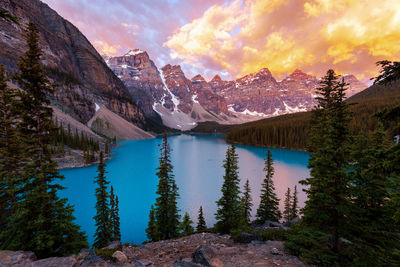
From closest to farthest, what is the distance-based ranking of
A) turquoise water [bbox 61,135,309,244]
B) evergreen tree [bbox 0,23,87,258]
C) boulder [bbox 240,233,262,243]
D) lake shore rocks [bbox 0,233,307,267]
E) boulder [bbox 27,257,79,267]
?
1. boulder [bbox 27,257,79,267]
2. lake shore rocks [bbox 0,233,307,267]
3. evergreen tree [bbox 0,23,87,258]
4. boulder [bbox 240,233,262,243]
5. turquoise water [bbox 61,135,309,244]

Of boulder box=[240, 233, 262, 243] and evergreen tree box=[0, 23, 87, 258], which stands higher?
evergreen tree box=[0, 23, 87, 258]

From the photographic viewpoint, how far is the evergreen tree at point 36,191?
9680 mm

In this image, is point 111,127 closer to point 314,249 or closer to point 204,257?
point 204,257

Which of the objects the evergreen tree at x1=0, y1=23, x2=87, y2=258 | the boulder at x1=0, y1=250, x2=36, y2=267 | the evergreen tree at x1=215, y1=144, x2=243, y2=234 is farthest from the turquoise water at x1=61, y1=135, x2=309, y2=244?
the boulder at x1=0, y1=250, x2=36, y2=267

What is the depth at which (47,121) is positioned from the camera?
11125 mm

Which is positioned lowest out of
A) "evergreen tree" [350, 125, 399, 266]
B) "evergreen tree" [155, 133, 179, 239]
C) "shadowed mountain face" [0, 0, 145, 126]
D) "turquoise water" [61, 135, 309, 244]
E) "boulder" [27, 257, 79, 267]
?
"turquoise water" [61, 135, 309, 244]

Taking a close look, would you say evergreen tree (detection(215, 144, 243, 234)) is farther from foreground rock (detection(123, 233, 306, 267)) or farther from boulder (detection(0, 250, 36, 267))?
boulder (detection(0, 250, 36, 267))

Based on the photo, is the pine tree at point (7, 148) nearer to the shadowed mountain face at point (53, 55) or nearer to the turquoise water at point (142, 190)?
the turquoise water at point (142, 190)

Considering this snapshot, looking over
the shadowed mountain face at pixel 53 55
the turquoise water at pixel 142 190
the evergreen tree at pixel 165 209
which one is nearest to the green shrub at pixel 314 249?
the evergreen tree at pixel 165 209

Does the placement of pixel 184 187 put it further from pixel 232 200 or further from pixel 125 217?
pixel 232 200

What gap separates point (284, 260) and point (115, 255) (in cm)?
813

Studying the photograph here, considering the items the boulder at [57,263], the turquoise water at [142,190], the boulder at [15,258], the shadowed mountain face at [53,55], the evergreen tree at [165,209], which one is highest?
the shadowed mountain face at [53,55]

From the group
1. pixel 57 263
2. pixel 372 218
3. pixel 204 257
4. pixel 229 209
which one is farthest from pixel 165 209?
pixel 372 218

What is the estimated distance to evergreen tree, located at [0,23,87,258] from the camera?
9.68m
